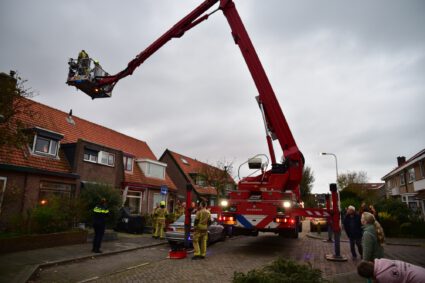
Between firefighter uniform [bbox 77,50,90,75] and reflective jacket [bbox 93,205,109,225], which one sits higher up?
firefighter uniform [bbox 77,50,90,75]

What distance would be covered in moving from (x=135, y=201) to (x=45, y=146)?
8.45 metres

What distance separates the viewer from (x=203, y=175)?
32.8 m

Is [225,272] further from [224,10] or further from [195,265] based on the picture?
[224,10]

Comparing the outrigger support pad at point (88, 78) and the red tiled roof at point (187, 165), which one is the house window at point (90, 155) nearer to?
the outrigger support pad at point (88, 78)

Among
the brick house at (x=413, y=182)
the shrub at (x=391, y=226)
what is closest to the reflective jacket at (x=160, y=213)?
the shrub at (x=391, y=226)

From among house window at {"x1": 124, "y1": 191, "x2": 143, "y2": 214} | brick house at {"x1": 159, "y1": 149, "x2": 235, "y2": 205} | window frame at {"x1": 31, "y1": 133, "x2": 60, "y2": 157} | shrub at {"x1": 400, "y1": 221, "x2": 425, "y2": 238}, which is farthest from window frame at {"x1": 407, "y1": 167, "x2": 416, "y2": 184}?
window frame at {"x1": 31, "y1": 133, "x2": 60, "y2": 157}

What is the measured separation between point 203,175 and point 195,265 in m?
24.4

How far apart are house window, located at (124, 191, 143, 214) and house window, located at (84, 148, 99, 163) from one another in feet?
14.2

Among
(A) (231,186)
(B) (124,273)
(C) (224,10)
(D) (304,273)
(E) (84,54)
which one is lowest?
(B) (124,273)

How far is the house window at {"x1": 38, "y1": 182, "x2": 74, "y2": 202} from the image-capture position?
1556cm

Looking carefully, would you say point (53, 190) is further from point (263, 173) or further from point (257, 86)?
point (257, 86)

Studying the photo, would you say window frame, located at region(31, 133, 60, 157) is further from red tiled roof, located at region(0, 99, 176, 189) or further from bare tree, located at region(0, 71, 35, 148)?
bare tree, located at region(0, 71, 35, 148)

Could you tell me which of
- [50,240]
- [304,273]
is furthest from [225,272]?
[50,240]

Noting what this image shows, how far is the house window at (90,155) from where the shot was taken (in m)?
18.7
